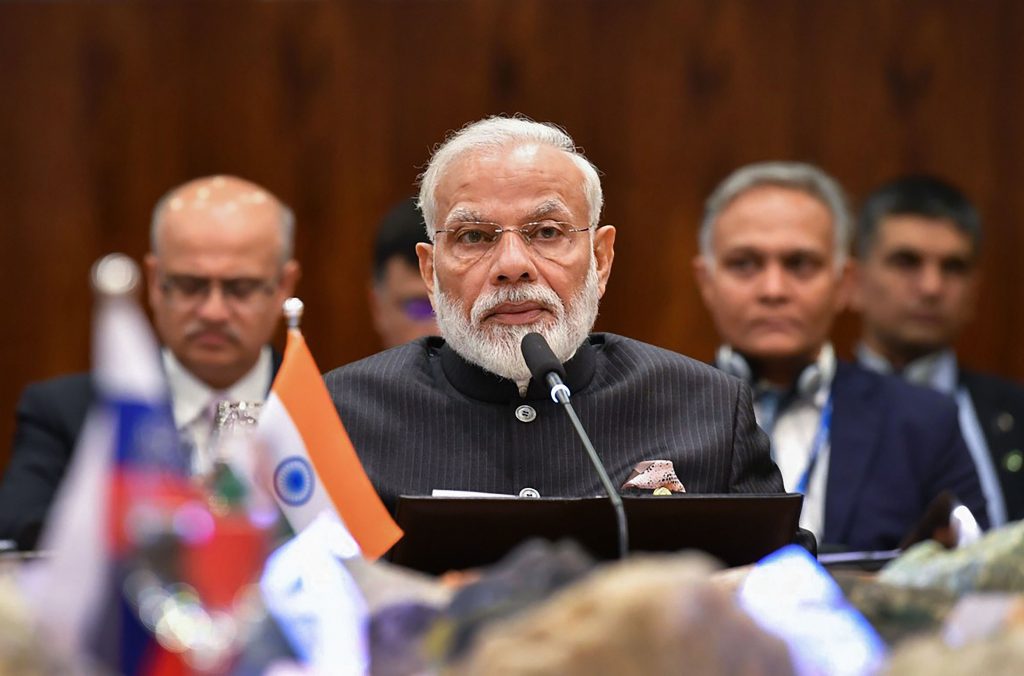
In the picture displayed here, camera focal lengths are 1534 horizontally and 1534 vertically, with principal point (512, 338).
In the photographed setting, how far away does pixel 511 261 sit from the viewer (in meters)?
3.12

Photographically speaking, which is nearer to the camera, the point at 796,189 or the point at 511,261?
the point at 511,261

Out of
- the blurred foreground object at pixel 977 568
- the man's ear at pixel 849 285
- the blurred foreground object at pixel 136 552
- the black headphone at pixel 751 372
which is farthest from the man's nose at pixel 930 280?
the blurred foreground object at pixel 136 552

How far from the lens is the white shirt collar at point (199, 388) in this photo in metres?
4.31

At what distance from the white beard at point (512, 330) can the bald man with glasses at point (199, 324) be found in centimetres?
128

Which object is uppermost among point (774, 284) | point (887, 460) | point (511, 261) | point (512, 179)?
point (512, 179)

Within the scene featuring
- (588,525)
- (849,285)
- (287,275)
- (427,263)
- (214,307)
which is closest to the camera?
(588,525)

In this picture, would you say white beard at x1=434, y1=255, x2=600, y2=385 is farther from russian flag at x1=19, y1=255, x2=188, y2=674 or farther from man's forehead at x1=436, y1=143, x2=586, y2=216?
russian flag at x1=19, y1=255, x2=188, y2=674

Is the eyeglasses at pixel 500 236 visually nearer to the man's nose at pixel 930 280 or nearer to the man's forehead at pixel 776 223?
the man's forehead at pixel 776 223

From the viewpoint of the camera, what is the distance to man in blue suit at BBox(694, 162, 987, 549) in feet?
13.6

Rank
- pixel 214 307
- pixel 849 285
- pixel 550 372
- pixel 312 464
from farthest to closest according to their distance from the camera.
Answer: pixel 849 285, pixel 214 307, pixel 550 372, pixel 312 464

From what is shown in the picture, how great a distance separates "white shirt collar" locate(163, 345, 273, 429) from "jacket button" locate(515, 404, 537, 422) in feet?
4.41

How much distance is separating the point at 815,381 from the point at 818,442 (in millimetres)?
207

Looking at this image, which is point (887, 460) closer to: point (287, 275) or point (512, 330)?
point (512, 330)

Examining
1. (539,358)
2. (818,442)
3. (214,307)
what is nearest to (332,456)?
(539,358)
